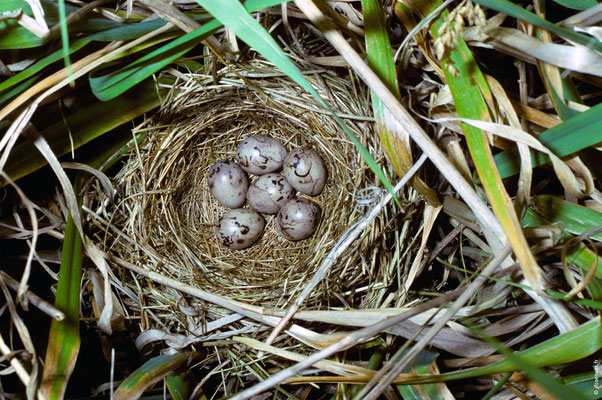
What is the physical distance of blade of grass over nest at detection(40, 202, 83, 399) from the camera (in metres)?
0.90

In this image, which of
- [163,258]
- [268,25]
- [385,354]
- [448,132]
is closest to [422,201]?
[448,132]

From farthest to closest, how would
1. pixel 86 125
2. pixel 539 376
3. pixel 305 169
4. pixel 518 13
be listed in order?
pixel 305 169, pixel 86 125, pixel 518 13, pixel 539 376

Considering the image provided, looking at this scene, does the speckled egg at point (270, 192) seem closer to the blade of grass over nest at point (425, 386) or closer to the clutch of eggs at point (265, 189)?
the clutch of eggs at point (265, 189)

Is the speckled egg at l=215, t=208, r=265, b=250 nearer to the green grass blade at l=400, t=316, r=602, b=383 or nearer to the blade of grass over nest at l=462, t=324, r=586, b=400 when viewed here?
the green grass blade at l=400, t=316, r=602, b=383

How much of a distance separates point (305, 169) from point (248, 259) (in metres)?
0.34

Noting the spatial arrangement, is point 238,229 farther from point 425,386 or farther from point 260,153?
point 425,386

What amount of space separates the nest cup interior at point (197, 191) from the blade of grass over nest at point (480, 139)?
1.00ft

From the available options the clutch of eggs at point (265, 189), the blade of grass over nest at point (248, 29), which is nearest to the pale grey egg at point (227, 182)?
the clutch of eggs at point (265, 189)

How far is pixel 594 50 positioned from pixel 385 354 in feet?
2.53

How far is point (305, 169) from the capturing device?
1.37 metres

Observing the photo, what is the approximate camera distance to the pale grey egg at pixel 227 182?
4.71ft

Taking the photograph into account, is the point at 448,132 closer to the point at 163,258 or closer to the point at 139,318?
the point at 163,258

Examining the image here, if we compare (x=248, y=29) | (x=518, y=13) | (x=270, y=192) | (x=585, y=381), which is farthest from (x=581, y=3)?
(x=270, y=192)

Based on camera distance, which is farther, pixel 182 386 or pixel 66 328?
pixel 182 386
